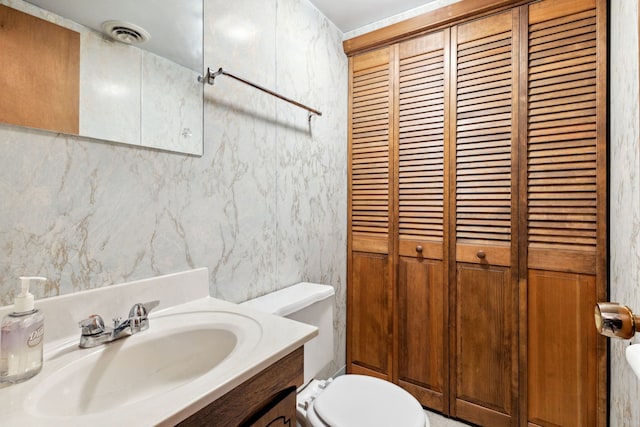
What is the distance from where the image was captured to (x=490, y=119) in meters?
1.58

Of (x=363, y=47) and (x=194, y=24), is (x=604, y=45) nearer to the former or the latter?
(x=363, y=47)

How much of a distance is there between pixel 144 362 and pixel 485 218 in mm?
1548

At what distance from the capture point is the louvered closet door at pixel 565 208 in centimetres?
135

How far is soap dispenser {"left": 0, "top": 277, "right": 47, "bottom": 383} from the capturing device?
0.59 meters

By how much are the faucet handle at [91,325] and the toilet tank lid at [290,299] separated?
1.76 feet

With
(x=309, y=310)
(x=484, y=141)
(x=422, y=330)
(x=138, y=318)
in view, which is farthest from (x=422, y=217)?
(x=138, y=318)

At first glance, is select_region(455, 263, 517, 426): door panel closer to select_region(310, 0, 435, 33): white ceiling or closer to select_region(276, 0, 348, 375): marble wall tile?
select_region(276, 0, 348, 375): marble wall tile

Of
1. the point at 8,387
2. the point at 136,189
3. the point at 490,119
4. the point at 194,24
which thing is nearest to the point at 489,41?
the point at 490,119

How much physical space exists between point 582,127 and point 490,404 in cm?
138

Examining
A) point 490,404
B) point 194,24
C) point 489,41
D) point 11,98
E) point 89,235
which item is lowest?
point 490,404

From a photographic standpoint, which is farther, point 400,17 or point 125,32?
point 400,17

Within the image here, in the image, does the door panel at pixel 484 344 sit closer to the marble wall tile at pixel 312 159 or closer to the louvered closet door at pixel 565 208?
the louvered closet door at pixel 565 208

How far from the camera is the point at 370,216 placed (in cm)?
194

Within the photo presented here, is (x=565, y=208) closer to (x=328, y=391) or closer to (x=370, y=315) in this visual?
(x=370, y=315)
